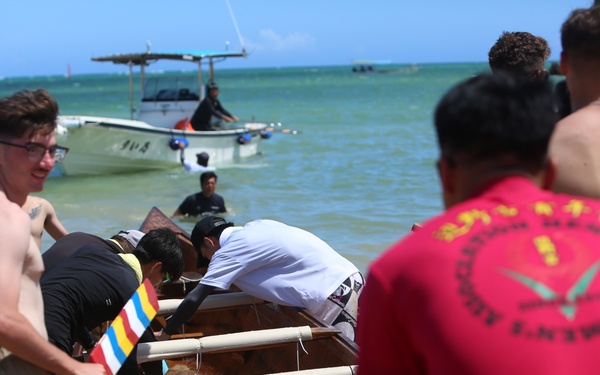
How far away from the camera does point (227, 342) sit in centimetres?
453

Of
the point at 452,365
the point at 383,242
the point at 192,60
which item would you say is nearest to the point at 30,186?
the point at 452,365

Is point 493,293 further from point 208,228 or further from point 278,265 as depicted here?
point 208,228

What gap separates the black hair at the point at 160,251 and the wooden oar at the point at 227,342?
1.54 ft

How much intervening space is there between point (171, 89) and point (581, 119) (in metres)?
16.4

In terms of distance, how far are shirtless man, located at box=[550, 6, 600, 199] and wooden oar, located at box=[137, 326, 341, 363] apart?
2.26 metres

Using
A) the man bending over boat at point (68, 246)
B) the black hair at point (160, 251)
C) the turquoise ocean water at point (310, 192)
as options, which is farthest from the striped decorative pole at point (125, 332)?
the turquoise ocean water at point (310, 192)

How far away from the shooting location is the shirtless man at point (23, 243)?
2564 millimetres

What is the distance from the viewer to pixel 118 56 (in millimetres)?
18016

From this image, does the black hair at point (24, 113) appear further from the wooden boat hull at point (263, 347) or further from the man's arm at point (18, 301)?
the wooden boat hull at point (263, 347)

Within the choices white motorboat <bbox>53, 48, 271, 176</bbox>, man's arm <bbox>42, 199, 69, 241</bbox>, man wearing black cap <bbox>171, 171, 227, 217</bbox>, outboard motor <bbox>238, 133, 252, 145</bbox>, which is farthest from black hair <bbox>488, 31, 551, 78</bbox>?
outboard motor <bbox>238, 133, 252, 145</bbox>

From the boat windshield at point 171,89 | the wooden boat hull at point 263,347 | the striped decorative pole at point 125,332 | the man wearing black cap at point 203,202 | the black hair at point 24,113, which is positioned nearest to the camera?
the black hair at point 24,113

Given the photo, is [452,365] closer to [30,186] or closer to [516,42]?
[30,186]

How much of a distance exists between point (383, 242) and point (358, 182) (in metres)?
6.13

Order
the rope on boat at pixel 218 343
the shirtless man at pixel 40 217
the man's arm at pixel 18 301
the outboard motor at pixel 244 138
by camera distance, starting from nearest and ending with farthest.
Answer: the man's arm at pixel 18 301 → the shirtless man at pixel 40 217 → the rope on boat at pixel 218 343 → the outboard motor at pixel 244 138
